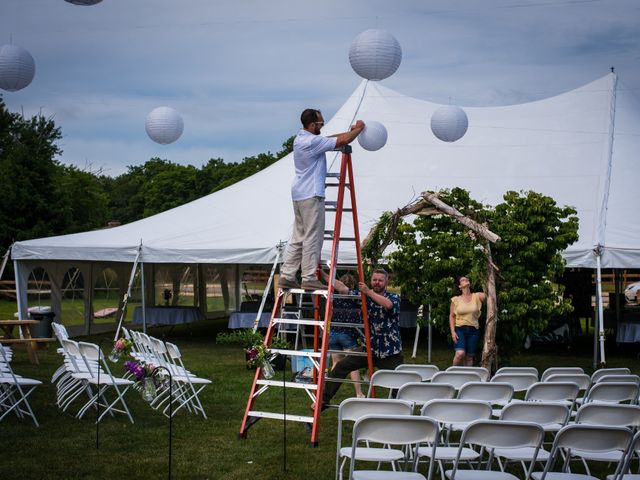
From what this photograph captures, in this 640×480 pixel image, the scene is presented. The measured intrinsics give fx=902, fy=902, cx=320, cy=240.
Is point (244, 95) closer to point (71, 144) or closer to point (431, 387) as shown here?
point (431, 387)

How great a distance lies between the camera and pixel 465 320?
34.8 ft

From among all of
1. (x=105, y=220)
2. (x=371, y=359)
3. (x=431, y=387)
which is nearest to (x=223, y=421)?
(x=371, y=359)

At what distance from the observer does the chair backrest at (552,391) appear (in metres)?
6.12

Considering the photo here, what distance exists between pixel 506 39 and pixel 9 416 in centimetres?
1098

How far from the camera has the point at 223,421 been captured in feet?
27.1

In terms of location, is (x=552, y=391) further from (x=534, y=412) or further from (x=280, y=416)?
(x=280, y=416)

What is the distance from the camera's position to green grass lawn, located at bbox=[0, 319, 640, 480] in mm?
6281

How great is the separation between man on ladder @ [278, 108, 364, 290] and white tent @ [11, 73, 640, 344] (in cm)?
665

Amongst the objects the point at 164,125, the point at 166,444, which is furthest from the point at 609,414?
the point at 164,125

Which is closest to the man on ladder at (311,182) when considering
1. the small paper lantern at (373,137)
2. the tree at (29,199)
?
the small paper lantern at (373,137)

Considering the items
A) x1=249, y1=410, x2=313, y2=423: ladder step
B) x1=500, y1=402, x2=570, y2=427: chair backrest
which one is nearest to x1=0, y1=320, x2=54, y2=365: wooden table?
x1=249, y1=410, x2=313, y2=423: ladder step

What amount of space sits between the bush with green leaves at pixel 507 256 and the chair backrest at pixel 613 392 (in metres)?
4.15

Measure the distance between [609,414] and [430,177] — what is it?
1063cm

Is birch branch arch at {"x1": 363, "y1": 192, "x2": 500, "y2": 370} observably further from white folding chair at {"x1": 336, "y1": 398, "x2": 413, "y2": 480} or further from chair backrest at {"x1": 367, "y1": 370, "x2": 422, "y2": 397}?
white folding chair at {"x1": 336, "y1": 398, "x2": 413, "y2": 480}
